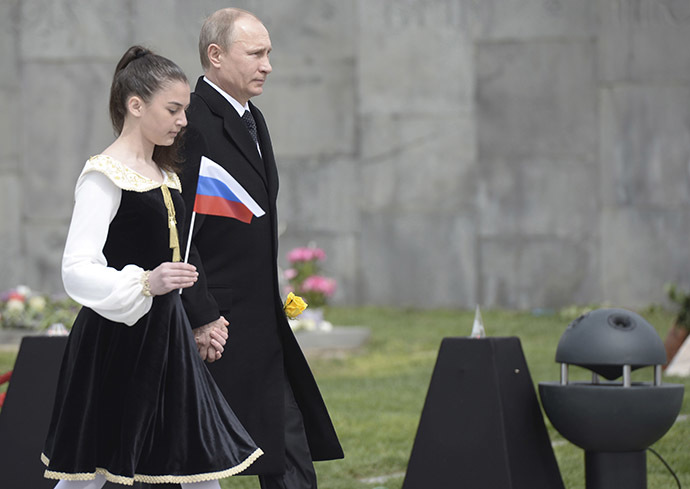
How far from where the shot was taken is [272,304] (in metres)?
3.74

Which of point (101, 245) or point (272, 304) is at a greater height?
point (101, 245)

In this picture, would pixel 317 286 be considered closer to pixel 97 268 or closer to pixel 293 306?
pixel 293 306

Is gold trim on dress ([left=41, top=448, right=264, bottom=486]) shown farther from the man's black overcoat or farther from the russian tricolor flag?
the russian tricolor flag

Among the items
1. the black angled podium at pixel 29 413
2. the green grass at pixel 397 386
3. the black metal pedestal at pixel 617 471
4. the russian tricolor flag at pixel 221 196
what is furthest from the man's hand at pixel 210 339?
the green grass at pixel 397 386

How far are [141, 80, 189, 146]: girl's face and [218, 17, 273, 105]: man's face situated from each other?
0.54 meters

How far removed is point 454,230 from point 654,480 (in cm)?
839

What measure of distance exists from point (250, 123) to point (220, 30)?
1.07ft

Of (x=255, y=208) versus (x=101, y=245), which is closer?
(x=101, y=245)

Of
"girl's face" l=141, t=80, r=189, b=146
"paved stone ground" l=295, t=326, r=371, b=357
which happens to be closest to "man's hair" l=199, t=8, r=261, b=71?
"girl's face" l=141, t=80, r=189, b=146

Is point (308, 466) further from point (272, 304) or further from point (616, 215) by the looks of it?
point (616, 215)

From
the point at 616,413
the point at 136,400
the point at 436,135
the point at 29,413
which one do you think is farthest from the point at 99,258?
→ the point at 436,135

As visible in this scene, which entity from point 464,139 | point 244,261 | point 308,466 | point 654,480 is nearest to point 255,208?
point 244,261

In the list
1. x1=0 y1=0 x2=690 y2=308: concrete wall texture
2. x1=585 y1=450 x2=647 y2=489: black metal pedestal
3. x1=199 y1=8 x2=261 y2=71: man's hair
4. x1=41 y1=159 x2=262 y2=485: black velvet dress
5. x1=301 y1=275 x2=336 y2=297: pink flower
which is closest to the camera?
x1=41 y1=159 x2=262 y2=485: black velvet dress

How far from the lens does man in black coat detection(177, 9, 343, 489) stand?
365cm
